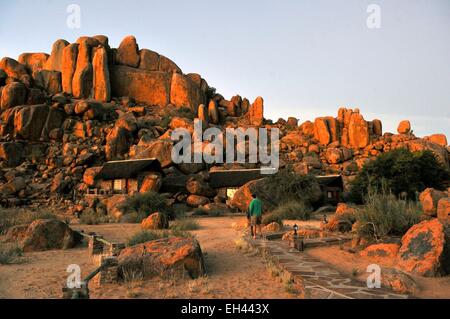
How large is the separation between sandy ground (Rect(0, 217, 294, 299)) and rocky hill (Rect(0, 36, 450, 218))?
58.2 feet

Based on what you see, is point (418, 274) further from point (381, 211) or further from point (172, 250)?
point (172, 250)

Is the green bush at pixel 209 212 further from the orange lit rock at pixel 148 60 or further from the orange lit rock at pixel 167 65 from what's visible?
the orange lit rock at pixel 148 60

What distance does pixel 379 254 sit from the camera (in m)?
9.06

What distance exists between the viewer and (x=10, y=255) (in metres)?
10.1

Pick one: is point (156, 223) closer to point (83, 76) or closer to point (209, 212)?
point (209, 212)

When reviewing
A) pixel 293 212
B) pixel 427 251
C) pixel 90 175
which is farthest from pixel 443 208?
pixel 90 175

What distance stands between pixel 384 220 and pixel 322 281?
453cm

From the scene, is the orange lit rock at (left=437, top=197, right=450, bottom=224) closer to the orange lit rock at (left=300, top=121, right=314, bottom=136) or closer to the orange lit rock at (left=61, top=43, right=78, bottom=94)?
the orange lit rock at (left=300, top=121, right=314, bottom=136)

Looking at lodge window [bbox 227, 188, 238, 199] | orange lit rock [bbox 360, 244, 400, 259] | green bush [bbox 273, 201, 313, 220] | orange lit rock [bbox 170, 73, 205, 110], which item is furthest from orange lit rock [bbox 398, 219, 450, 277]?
orange lit rock [bbox 170, 73, 205, 110]

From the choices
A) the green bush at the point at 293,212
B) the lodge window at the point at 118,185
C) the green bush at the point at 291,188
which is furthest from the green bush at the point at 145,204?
the lodge window at the point at 118,185

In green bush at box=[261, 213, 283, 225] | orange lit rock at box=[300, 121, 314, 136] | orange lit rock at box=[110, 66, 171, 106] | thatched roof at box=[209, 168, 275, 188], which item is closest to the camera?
green bush at box=[261, 213, 283, 225]

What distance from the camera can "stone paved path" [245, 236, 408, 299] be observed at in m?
5.89
